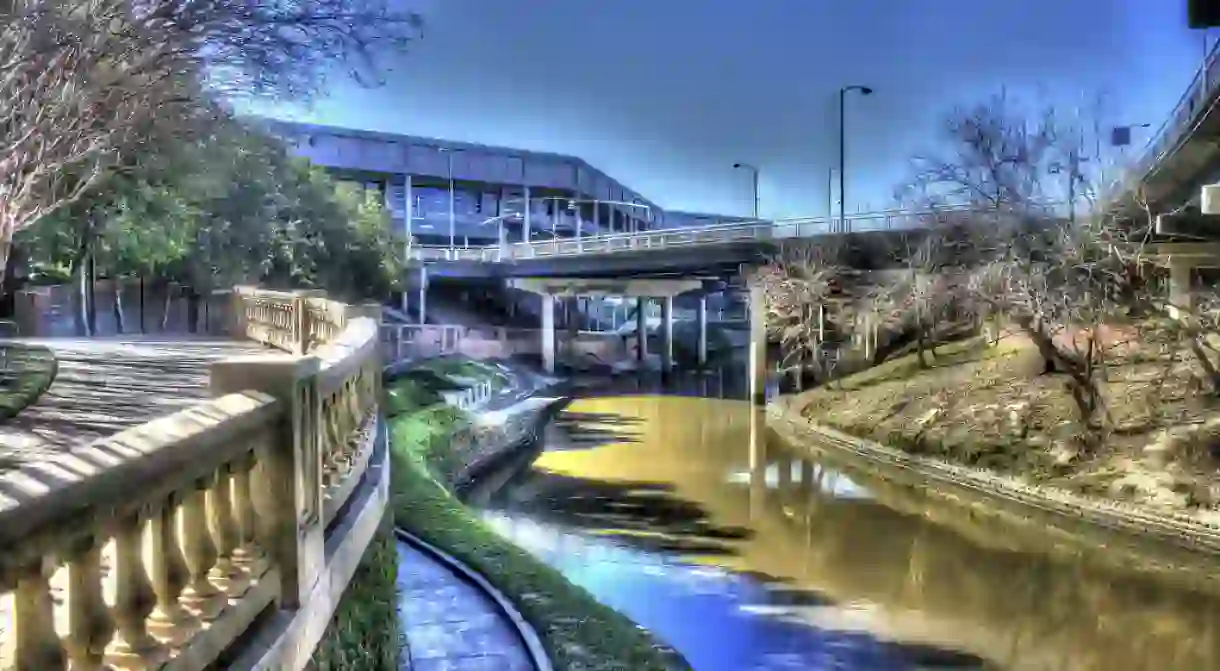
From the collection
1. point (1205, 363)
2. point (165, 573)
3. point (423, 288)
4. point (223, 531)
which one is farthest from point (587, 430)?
point (165, 573)

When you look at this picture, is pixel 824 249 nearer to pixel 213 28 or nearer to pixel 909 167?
pixel 909 167

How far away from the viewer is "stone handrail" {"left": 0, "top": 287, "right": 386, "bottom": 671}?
1989mm

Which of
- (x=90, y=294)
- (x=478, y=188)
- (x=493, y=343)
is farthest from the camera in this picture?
(x=478, y=188)

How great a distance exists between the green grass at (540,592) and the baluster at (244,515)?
4.63 m

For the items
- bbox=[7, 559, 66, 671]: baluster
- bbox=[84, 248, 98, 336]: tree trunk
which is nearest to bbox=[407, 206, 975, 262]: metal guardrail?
bbox=[84, 248, 98, 336]: tree trunk

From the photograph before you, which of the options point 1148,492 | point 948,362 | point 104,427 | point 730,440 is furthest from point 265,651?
point 948,362

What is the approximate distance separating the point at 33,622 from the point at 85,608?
25 cm

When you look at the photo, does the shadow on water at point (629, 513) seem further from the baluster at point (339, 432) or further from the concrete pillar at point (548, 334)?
the concrete pillar at point (548, 334)

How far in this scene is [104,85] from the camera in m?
9.89

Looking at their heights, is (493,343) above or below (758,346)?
below

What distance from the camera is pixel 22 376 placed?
34.1 ft

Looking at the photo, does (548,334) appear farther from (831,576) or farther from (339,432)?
(339,432)

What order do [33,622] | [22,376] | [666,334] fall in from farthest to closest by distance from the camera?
[666,334] < [22,376] < [33,622]

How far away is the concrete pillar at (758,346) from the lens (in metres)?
30.1
